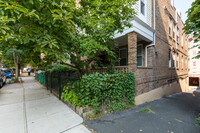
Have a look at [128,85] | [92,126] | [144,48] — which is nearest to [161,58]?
[144,48]

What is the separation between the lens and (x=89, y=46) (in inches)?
133

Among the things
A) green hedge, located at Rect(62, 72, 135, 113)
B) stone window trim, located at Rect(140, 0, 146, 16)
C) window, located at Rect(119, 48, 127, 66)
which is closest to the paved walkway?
green hedge, located at Rect(62, 72, 135, 113)

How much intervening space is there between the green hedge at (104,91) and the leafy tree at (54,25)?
1055 mm

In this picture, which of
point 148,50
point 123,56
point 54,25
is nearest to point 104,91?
point 54,25

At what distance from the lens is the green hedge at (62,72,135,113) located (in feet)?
10.9

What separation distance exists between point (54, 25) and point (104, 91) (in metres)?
2.76

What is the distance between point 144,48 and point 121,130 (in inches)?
219

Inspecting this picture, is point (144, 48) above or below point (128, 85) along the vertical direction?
above

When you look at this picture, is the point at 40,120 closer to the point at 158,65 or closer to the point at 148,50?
the point at 148,50

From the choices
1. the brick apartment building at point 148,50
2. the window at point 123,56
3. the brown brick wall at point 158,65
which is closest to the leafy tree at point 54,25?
the brick apartment building at point 148,50

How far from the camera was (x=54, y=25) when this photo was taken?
2641 millimetres

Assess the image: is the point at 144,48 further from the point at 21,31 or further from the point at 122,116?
the point at 21,31

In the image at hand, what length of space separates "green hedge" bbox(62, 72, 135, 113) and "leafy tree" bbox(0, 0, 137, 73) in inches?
41.5

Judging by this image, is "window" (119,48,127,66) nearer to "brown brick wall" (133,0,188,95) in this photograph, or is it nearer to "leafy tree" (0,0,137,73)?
"brown brick wall" (133,0,188,95)
